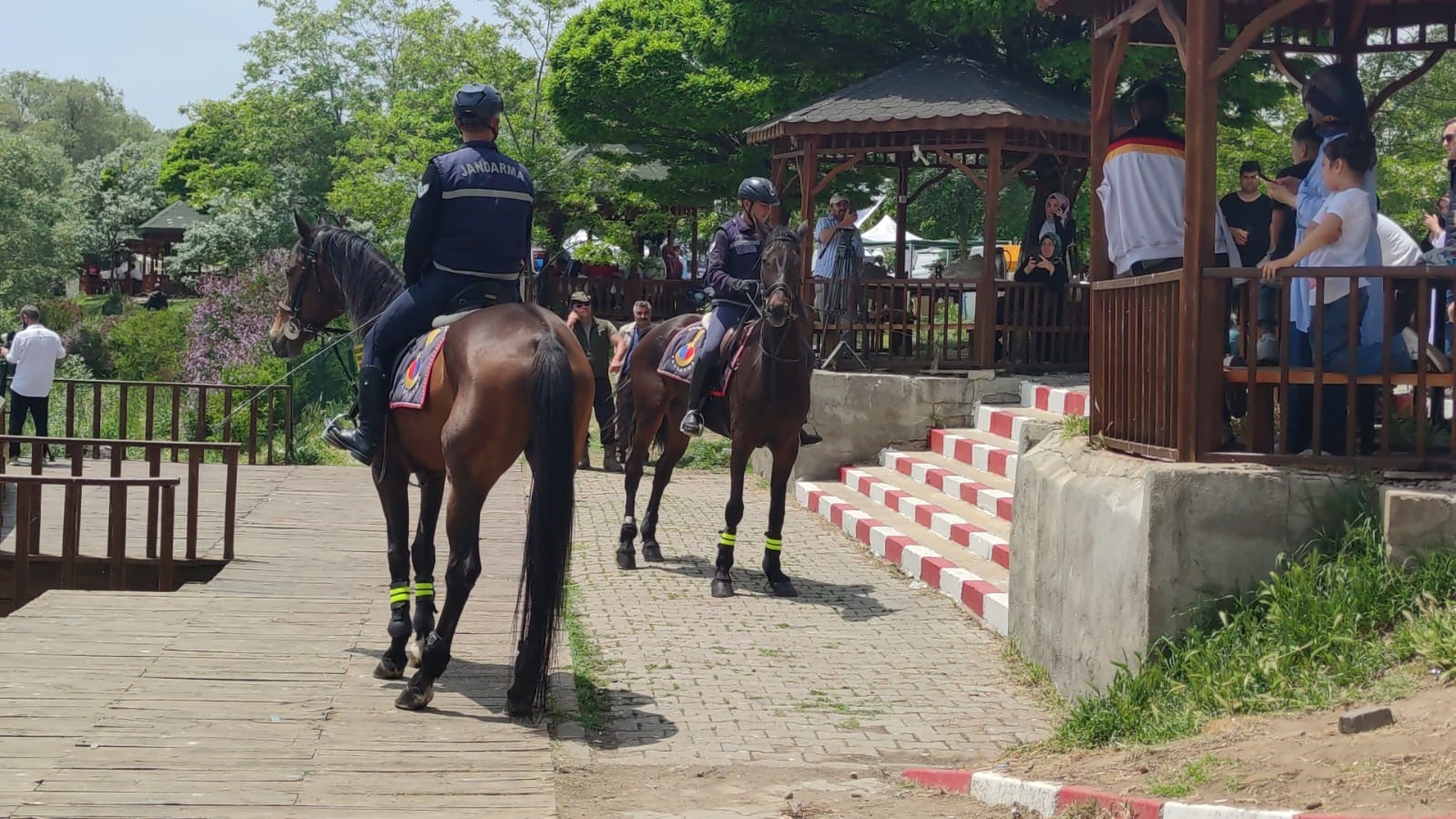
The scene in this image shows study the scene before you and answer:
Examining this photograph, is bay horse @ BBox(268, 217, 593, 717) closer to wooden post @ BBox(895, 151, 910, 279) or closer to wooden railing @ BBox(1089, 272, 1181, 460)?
wooden railing @ BBox(1089, 272, 1181, 460)

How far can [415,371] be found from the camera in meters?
7.66

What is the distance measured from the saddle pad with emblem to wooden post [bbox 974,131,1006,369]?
10407 millimetres

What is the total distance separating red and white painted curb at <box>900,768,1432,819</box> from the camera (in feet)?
16.0

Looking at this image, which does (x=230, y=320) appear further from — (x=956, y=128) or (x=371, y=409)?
(x=371, y=409)

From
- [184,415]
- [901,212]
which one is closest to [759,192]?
[901,212]

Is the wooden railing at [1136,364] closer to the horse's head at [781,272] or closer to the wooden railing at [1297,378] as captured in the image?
the wooden railing at [1297,378]

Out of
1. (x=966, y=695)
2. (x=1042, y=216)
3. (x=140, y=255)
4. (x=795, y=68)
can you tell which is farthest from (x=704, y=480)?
(x=140, y=255)

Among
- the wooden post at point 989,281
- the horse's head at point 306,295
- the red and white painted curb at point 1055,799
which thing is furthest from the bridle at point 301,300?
the wooden post at point 989,281

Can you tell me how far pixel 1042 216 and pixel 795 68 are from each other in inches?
276

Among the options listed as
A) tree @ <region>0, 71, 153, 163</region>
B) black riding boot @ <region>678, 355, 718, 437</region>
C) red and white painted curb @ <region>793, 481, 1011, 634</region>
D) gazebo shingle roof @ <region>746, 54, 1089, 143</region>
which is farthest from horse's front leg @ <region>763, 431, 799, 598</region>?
tree @ <region>0, 71, 153, 163</region>

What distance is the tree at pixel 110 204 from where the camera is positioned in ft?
230

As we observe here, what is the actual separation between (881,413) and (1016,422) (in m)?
2.47

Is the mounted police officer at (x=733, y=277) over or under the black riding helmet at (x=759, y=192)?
under

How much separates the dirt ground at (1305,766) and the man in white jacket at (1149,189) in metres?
2.81
